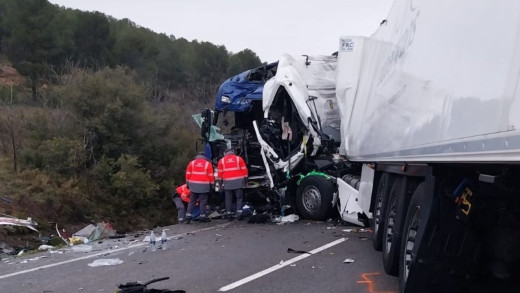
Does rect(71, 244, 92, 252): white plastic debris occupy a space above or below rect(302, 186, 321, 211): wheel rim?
below

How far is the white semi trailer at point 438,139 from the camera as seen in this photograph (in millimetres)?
2982

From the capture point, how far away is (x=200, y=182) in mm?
12992

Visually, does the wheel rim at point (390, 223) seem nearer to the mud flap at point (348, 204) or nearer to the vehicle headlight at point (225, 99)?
the mud flap at point (348, 204)

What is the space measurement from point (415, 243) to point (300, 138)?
25.7 feet

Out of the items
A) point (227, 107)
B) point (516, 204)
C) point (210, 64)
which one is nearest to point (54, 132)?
point (227, 107)

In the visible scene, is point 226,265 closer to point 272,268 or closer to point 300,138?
point 272,268

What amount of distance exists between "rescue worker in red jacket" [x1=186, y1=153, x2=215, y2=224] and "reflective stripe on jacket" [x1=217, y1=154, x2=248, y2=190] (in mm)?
343

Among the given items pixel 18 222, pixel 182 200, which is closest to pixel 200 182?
pixel 182 200

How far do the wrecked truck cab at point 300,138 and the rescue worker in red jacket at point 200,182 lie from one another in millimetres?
990

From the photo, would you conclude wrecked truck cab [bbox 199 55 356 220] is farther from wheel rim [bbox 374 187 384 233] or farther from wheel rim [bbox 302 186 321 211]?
wheel rim [bbox 374 187 384 233]

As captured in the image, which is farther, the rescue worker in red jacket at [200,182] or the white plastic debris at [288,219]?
the rescue worker in red jacket at [200,182]

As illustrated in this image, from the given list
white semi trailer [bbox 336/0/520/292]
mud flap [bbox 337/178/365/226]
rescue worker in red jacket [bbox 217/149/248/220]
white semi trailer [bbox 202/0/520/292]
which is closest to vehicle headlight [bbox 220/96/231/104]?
rescue worker in red jacket [bbox 217/149/248/220]

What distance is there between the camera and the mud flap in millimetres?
10180

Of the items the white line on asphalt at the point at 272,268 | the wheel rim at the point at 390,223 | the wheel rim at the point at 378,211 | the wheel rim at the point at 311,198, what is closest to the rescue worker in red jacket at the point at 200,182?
the wheel rim at the point at 311,198
